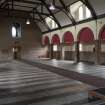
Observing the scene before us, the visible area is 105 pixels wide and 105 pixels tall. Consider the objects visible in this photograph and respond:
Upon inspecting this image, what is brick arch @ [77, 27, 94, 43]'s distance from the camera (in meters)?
16.3

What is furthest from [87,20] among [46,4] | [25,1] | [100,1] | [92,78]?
[92,78]

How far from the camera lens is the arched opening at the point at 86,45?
16.5 m

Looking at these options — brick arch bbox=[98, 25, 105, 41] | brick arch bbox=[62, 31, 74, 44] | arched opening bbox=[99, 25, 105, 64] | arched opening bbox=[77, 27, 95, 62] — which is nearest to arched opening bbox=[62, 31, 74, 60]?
brick arch bbox=[62, 31, 74, 44]

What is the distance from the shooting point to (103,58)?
623 inches

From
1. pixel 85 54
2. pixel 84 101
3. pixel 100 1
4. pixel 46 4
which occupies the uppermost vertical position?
pixel 46 4

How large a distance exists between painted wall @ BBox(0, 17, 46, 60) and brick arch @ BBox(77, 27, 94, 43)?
31.2 feet

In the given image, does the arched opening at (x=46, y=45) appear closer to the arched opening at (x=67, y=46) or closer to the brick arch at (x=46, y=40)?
the brick arch at (x=46, y=40)

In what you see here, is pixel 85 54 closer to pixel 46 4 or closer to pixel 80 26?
pixel 80 26

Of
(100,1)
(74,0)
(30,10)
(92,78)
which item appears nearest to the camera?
(92,78)

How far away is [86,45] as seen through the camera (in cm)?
1842

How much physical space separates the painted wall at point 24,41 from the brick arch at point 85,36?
375 inches

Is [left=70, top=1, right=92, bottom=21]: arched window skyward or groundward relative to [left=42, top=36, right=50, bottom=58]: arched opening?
skyward

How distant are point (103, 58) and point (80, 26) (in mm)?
3877

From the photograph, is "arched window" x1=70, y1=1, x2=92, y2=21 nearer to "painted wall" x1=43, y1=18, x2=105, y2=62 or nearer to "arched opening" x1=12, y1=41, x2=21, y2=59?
"painted wall" x1=43, y1=18, x2=105, y2=62
